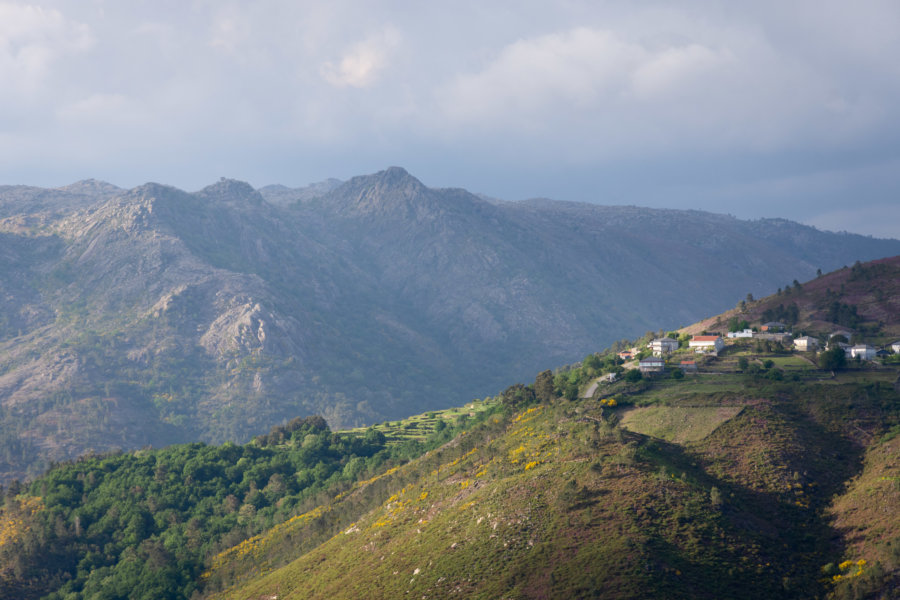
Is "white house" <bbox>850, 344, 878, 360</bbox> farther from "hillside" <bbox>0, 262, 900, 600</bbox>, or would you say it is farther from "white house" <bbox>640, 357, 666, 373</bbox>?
"white house" <bbox>640, 357, 666, 373</bbox>

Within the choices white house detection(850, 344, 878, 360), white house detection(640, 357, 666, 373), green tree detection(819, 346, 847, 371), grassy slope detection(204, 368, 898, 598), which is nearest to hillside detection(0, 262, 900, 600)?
grassy slope detection(204, 368, 898, 598)

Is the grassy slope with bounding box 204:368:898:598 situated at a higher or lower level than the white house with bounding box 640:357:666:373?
lower

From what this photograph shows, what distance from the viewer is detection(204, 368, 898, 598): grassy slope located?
102 m

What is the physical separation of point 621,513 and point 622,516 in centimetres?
90

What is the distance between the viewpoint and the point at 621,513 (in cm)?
11381

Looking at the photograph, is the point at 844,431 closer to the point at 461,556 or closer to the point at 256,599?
the point at 461,556

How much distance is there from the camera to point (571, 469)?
130 meters

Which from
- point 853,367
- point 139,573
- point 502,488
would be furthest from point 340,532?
point 853,367

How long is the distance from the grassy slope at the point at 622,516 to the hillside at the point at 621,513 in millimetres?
317

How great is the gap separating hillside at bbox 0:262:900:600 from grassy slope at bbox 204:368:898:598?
317 mm

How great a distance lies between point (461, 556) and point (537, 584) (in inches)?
544

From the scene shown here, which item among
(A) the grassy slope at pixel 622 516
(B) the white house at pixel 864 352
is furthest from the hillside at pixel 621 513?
(B) the white house at pixel 864 352

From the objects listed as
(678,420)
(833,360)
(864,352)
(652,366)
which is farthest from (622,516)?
(864,352)

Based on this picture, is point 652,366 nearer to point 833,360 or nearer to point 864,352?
point 833,360
